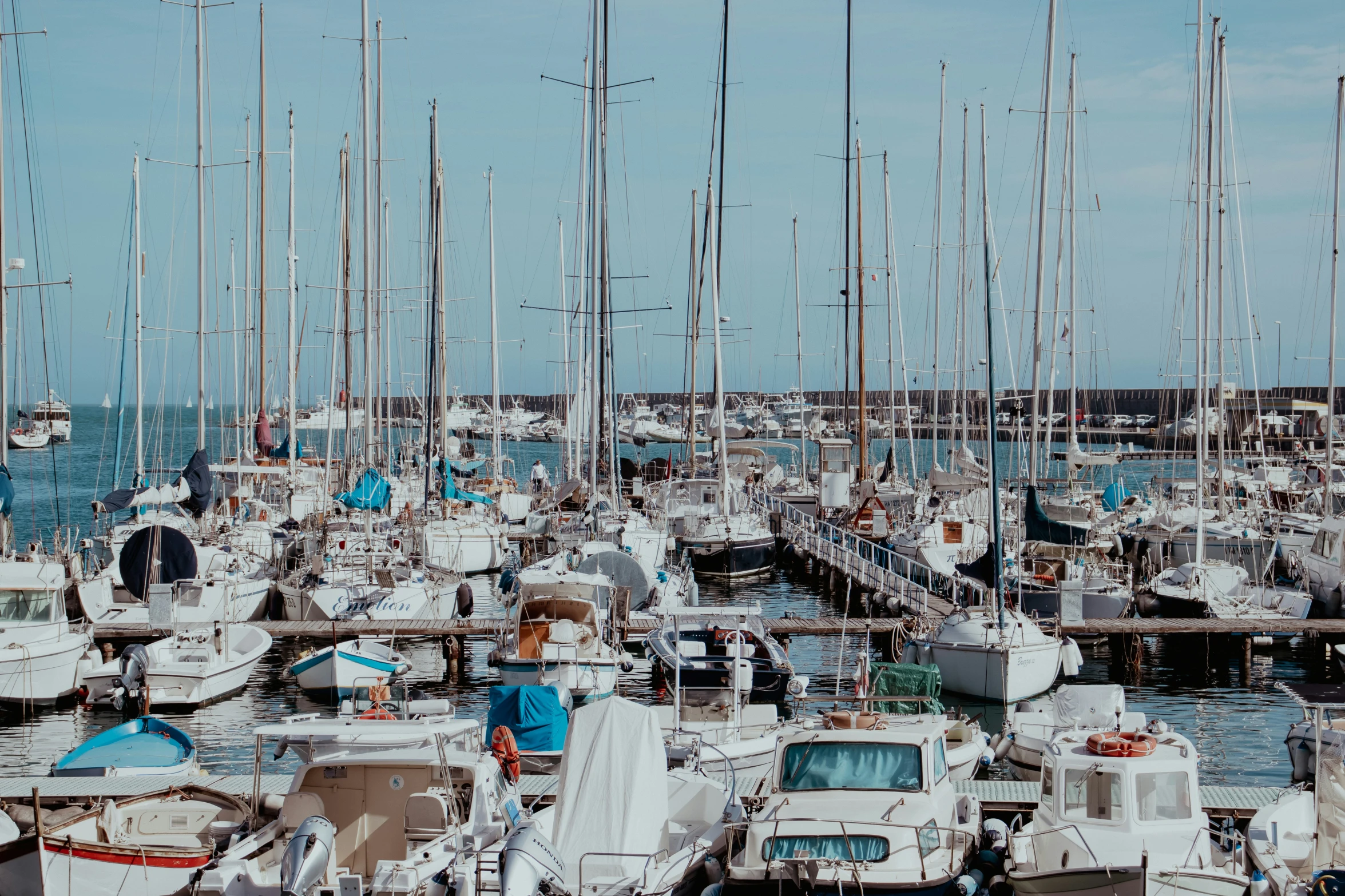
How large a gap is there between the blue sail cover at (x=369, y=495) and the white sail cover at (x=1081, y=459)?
72.1ft

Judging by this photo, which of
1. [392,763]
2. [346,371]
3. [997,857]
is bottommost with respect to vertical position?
[997,857]

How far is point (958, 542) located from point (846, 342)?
33.7ft

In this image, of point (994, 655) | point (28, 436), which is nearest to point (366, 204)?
point (994, 655)

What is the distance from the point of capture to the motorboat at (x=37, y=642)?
76.3 ft

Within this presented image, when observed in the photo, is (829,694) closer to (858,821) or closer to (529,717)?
(529,717)

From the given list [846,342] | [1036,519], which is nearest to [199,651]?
[1036,519]

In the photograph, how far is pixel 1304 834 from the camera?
48.1 feet

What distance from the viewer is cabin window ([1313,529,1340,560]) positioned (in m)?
33.1

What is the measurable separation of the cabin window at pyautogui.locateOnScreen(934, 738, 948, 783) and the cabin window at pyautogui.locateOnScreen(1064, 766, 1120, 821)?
130cm

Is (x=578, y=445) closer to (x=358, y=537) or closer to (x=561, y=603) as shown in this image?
(x=358, y=537)

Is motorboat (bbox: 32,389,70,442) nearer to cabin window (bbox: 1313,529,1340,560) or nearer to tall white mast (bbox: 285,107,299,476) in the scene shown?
tall white mast (bbox: 285,107,299,476)

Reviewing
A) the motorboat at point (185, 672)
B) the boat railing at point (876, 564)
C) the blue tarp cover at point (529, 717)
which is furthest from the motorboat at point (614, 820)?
the boat railing at point (876, 564)

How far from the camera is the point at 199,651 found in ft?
81.8

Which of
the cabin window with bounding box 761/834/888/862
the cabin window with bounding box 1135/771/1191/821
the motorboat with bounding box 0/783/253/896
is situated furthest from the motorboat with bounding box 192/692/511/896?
the cabin window with bounding box 1135/771/1191/821
